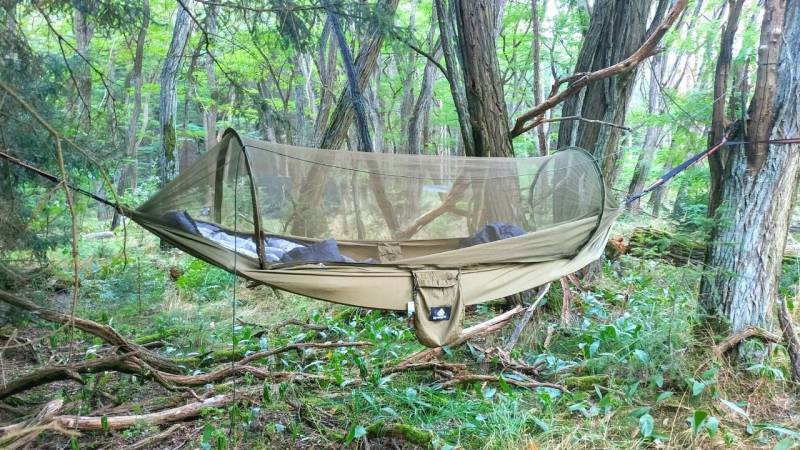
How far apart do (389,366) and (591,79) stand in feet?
5.54

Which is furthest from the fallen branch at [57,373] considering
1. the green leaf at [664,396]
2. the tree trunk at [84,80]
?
the green leaf at [664,396]

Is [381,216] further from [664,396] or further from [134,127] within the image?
[134,127]

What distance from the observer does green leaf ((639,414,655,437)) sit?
75.8 inches

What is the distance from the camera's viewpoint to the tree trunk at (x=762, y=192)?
220 centimetres

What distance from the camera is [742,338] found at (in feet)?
7.39

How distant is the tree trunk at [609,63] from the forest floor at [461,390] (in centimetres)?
88

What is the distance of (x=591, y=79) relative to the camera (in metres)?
2.62

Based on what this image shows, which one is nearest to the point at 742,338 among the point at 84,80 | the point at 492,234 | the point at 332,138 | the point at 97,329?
the point at 492,234

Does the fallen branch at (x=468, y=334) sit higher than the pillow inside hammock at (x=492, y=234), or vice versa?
the pillow inside hammock at (x=492, y=234)

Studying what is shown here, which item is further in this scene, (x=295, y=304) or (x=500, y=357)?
(x=295, y=304)

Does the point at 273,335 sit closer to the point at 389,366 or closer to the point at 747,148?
the point at 389,366

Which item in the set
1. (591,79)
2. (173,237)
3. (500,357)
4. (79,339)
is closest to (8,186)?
Answer: (173,237)

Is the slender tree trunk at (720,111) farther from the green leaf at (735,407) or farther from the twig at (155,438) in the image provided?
the twig at (155,438)

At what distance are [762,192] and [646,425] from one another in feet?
3.60
